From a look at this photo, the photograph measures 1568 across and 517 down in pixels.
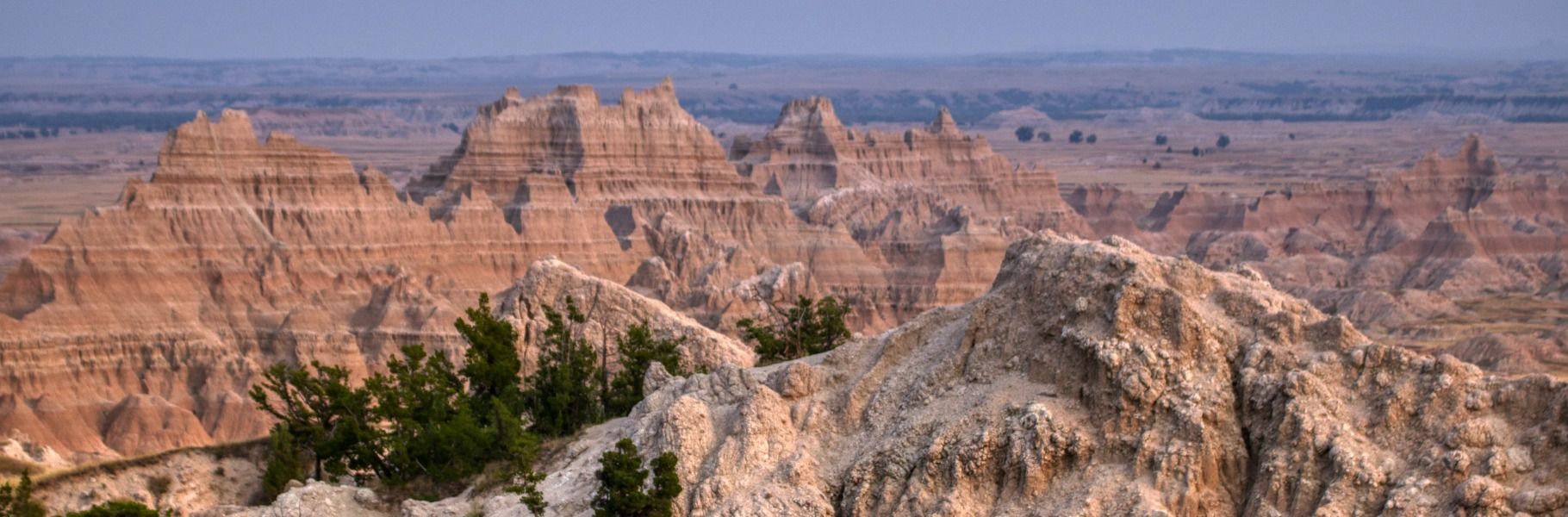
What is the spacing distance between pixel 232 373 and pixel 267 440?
33053 millimetres

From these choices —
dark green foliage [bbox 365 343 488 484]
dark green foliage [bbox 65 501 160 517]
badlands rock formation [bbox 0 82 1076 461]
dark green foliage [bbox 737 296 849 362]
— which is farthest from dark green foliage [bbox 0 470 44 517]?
dark green foliage [bbox 737 296 849 362]

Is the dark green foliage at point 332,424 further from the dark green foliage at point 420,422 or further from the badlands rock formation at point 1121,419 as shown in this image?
the badlands rock formation at point 1121,419

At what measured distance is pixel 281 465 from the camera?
3703 cm

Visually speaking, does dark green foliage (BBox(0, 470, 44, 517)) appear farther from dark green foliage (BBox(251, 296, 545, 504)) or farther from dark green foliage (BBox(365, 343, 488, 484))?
dark green foliage (BBox(365, 343, 488, 484))

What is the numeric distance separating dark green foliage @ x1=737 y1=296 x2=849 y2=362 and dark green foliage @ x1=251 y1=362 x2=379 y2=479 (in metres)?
8.94

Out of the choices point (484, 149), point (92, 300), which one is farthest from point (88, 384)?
point (484, 149)

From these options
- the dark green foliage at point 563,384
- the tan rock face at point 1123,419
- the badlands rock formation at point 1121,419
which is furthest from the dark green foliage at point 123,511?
the dark green foliage at point 563,384

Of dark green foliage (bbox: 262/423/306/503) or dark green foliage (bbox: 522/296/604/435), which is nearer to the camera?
dark green foliage (bbox: 262/423/306/503)

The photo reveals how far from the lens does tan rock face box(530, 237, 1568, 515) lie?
2373 cm

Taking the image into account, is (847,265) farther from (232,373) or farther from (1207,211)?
(1207,211)

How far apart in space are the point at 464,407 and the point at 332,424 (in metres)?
3.48

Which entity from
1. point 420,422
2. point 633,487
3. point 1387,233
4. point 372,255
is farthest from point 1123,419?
point 1387,233

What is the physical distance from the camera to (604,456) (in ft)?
92.6

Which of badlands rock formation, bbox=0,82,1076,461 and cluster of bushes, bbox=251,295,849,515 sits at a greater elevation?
cluster of bushes, bbox=251,295,849,515
